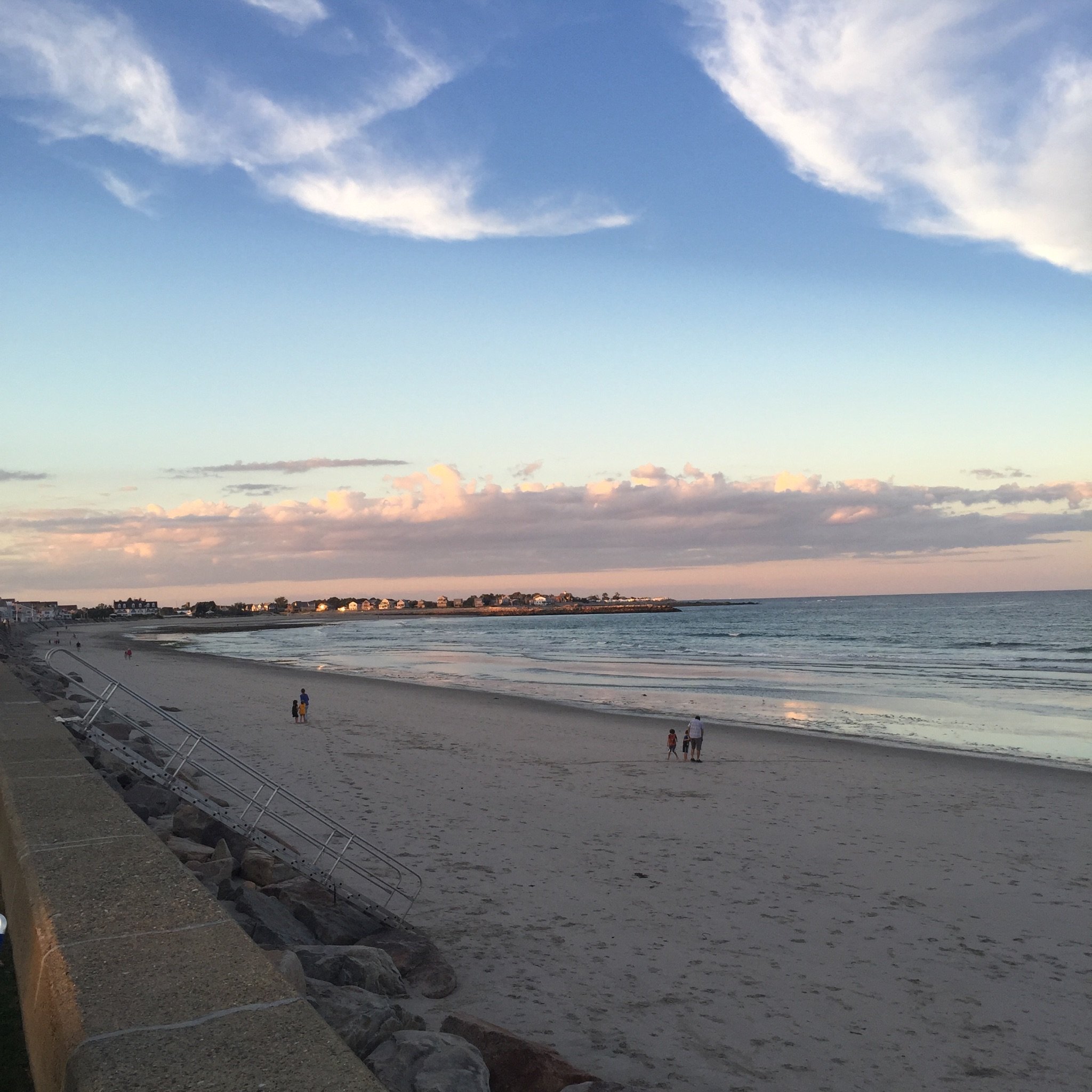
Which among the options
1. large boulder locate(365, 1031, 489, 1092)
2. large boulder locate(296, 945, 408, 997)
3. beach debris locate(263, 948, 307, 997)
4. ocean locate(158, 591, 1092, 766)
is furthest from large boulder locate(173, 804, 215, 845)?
ocean locate(158, 591, 1092, 766)

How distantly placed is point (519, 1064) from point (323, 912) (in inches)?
118

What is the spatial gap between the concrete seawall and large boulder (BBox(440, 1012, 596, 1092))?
6.81 ft

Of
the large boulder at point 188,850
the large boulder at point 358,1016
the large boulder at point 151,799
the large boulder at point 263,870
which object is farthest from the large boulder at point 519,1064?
the large boulder at point 151,799

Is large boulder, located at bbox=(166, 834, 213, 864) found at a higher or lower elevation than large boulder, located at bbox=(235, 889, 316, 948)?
higher

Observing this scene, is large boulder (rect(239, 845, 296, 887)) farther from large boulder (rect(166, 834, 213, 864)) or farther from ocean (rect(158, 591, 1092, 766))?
ocean (rect(158, 591, 1092, 766))

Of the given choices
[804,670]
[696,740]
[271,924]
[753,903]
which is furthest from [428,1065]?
[804,670]

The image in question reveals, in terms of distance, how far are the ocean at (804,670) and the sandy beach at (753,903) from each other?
6.59m

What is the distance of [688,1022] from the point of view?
672 centimetres

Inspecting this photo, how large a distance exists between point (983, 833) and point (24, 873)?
1253 cm


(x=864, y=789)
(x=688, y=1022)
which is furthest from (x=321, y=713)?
(x=688, y=1022)

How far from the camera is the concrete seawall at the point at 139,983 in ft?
8.58

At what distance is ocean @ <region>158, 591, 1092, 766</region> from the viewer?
25844 millimetres

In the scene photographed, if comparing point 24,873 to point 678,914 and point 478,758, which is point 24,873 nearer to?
point 678,914

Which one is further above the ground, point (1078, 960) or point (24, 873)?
point (24, 873)
